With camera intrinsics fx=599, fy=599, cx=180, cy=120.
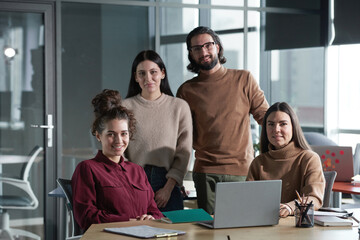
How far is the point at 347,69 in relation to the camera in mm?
6984

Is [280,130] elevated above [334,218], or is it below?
above

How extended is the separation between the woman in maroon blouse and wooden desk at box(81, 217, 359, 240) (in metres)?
0.20

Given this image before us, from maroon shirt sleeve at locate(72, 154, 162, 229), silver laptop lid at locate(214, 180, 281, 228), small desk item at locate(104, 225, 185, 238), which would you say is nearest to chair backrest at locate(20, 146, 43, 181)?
maroon shirt sleeve at locate(72, 154, 162, 229)

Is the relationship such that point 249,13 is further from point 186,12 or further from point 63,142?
point 63,142

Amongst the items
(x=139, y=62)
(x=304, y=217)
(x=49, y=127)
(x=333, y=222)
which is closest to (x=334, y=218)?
(x=333, y=222)

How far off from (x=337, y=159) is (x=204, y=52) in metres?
1.50

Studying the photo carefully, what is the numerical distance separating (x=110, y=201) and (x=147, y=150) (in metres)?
0.46

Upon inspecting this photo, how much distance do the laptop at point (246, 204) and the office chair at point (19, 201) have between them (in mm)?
3100

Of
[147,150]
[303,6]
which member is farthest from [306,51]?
[147,150]

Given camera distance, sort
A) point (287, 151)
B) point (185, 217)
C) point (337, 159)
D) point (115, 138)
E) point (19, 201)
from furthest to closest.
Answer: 1. point (19, 201)
2. point (337, 159)
3. point (287, 151)
4. point (115, 138)
5. point (185, 217)

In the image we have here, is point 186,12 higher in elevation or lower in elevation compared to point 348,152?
higher

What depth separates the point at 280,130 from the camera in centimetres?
314

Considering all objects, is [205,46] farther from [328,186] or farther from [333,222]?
[333,222]

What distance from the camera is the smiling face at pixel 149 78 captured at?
3.30m
